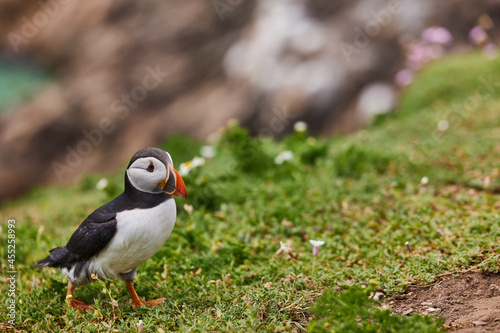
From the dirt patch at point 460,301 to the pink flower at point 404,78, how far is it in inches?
241

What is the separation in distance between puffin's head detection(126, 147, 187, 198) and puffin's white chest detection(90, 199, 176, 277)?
0.13 m

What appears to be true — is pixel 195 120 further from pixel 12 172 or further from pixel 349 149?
pixel 349 149

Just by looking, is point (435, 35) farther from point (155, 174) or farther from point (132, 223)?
point (132, 223)

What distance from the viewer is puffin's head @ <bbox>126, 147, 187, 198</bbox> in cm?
274

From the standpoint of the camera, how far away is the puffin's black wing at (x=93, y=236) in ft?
9.18

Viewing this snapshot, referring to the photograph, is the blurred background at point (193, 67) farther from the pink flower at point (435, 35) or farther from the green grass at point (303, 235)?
the green grass at point (303, 235)

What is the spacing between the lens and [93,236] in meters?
2.83

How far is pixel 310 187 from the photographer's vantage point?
4.85m

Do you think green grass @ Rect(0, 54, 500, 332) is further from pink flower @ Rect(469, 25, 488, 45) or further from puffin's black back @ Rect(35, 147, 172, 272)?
pink flower @ Rect(469, 25, 488, 45)

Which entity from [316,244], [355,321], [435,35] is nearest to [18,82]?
[435,35]

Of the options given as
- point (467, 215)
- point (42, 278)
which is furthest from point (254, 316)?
point (467, 215)

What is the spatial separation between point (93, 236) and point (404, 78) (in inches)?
284

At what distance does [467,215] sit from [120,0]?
12.1 meters

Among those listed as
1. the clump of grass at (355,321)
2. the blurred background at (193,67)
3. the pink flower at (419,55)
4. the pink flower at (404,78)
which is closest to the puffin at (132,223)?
the clump of grass at (355,321)
